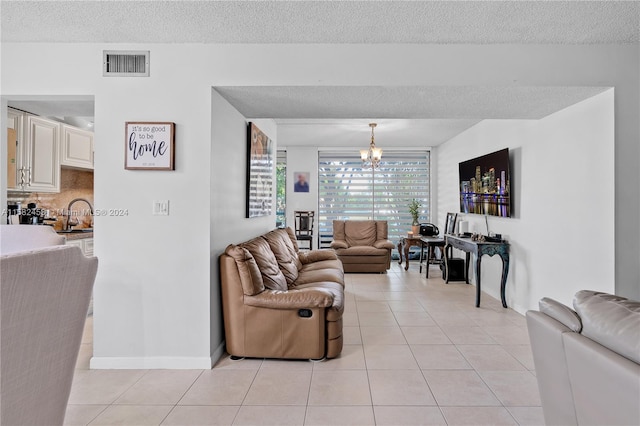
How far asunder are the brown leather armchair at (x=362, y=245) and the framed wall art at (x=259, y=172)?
2.09 metres

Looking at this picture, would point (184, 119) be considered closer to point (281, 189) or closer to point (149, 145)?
point (149, 145)

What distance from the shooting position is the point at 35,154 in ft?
13.6

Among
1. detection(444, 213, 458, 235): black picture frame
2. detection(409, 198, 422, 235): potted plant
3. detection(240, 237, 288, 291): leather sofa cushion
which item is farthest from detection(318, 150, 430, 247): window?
detection(240, 237, 288, 291): leather sofa cushion

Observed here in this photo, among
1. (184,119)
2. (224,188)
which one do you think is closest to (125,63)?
(184,119)

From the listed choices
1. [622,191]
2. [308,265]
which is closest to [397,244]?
[308,265]

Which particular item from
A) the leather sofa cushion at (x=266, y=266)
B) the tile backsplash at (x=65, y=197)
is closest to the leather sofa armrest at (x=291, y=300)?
the leather sofa cushion at (x=266, y=266)

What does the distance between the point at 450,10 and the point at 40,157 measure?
4.65 meters

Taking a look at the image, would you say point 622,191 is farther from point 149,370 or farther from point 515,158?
point 149,370

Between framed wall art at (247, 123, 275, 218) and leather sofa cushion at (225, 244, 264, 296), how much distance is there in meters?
1.04

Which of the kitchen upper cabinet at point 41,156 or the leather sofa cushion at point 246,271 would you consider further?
the kitchen upper cabinet at point 41,156

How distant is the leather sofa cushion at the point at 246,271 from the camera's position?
2781 mm

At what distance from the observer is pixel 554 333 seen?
1370 millimetres

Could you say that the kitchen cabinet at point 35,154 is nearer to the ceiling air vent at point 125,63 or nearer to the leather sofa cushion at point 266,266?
the ceiling air vent at point 125,63

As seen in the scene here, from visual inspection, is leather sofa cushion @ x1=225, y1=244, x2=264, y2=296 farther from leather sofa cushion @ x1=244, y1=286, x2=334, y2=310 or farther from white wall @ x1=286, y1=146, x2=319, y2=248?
white wall @ x1=286, y1=146, x2=319, y2=248
